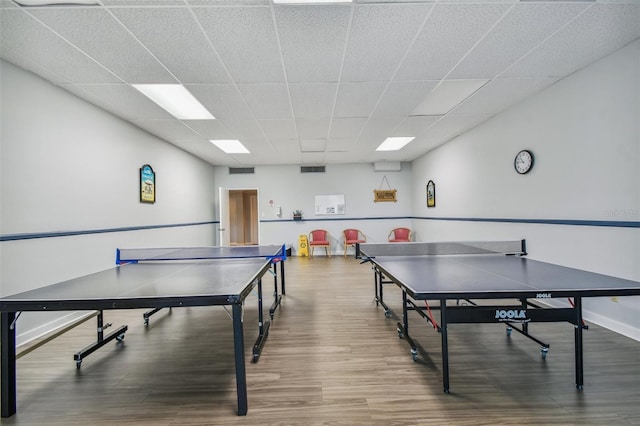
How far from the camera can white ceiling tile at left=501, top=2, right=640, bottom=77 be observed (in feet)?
6.62

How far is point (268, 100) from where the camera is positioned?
134 inches

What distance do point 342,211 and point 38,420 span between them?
6.80 metres

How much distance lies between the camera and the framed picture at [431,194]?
6.22 meters

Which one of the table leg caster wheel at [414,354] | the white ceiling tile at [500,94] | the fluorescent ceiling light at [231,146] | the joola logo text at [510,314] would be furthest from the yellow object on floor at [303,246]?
the joola logo text at [510,314]

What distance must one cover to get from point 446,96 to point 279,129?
2.68 meters

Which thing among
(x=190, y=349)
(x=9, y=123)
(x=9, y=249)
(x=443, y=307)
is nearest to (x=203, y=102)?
(x=9, y=123)

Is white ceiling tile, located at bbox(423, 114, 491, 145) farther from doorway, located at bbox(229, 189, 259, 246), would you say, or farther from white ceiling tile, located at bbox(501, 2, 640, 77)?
doorway, located at bbox(229, 189, 259, 246)

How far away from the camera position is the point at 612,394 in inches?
66.3

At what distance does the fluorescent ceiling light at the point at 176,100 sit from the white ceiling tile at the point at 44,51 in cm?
36

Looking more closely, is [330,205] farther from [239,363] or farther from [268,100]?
[239,363]

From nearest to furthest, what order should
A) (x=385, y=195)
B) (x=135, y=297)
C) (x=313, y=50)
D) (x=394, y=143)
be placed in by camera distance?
(x=135, y=297), (x=313, y=50), (x=394, y=143), (x=385, y=195)

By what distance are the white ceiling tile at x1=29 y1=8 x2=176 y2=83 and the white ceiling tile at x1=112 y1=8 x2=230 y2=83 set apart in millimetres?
110

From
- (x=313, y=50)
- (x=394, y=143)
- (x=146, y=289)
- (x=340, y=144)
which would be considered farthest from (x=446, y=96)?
(x=146, y=289)

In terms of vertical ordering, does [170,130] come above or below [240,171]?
above
